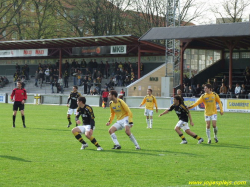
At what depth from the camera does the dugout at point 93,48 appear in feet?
156

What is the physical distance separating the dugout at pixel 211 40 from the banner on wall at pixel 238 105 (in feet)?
15.8

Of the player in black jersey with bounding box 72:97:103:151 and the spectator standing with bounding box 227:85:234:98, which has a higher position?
the spectator standing with bounding box 227:85:234:98

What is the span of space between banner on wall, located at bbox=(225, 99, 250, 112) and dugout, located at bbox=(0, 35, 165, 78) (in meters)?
13.1

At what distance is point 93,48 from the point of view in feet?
167

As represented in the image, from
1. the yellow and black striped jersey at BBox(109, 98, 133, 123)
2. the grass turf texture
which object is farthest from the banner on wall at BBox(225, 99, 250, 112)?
the yellow and black striped jersey at BBox(109, 98, 133, 123)

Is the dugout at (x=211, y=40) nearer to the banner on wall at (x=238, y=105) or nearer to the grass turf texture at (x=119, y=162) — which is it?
the banner on wall at (x=238, y=105)

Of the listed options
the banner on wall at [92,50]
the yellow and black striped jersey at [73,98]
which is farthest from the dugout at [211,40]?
the yellow and black striped jersey at [73,98]

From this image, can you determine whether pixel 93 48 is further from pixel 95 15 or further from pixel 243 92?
pixel 243 92

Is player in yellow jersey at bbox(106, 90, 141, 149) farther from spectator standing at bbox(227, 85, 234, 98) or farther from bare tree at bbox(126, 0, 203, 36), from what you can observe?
bare tree at bbox(126, 0, 203, 36)

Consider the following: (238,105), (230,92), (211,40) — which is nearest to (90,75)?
(211,40)

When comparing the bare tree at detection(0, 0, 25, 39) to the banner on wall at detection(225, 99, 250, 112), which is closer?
the banner on wall at detection(225, 99, 250, 112)

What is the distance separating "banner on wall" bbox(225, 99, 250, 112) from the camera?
111 ft

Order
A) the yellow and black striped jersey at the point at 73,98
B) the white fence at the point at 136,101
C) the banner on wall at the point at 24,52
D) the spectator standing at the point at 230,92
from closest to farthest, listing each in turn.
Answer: the yellow and black striped jersey at the point at 73,98 < the white fence at the point at 136,101 < the spectator standing at the point at 230,92 < the banner on wall at the point at 24,52

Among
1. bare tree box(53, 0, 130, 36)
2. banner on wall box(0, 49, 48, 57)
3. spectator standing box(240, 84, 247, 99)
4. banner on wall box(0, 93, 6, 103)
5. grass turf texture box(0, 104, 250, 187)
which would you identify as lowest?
grass turf texture box(0, 104, 250, 187)
